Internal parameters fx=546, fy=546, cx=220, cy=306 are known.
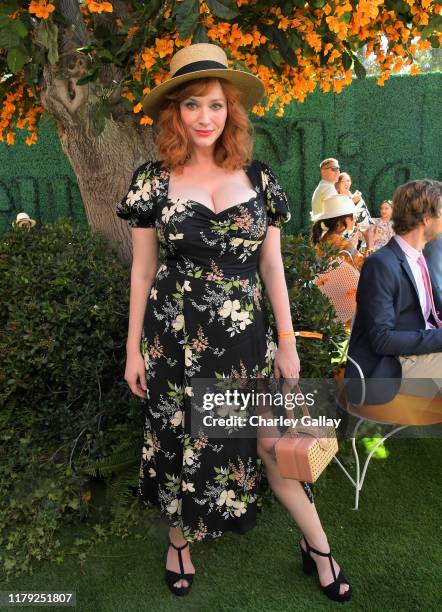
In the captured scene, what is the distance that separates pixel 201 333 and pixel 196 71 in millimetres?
951

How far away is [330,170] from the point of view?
686cm

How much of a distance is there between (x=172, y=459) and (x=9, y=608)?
1.00m

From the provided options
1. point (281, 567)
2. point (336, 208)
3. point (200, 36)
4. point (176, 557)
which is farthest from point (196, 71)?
point (336, 208)

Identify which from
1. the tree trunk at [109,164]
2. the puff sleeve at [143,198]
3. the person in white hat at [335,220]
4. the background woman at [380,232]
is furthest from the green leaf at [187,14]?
the background woman at [380,232]

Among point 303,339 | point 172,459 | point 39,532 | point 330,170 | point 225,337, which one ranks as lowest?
point 39,532

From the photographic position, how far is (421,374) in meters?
2.64

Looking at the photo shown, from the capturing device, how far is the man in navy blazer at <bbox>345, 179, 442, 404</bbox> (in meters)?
2.57

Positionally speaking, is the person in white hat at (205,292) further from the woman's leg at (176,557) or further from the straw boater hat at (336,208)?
the straw boater hat at (336,208)

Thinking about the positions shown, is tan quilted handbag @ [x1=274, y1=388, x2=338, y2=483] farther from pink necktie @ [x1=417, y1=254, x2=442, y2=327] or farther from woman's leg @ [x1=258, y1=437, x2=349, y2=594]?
pink necktie @ [x1=417, y1=254, x2=442, y2=327]

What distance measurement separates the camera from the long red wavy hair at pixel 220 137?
2062 mm

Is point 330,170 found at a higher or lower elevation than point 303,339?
higher

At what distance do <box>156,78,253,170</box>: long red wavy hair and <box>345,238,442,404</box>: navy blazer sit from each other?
0.90m

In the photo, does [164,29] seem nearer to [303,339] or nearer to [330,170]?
[303,339]

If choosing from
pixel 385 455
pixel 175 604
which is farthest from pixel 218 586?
pixel 385 455
